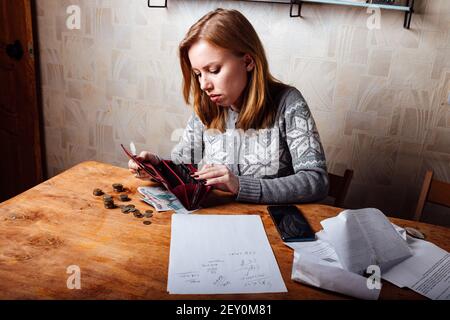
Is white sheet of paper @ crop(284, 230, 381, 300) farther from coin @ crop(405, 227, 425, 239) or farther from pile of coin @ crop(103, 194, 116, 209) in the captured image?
pile of coin @ crop(103, 194, 116, 209)

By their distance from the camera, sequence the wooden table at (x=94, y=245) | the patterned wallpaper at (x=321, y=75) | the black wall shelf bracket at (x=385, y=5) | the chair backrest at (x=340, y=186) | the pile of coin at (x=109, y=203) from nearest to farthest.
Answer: the wooden table at (x=94, y=245) < the pile of coin at (x=109, y=203) < the chair backrest at (x=340, y=186) < the black wall shelf bracket at (x=385, y=5) < the patterned wallpaper at (x=321, y=75)

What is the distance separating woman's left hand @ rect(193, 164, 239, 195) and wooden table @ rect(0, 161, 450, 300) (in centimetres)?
5

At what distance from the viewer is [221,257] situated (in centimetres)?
96

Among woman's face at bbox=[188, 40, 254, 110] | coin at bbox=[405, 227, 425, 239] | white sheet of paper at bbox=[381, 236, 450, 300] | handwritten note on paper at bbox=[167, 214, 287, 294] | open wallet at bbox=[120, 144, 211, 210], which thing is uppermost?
woman's face at bbox=[188, 40, 254, 110]

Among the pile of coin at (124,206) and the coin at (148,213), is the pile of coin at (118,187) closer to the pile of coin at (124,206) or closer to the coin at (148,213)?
the pile of coin at (124,206)

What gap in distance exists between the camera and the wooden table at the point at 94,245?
826 millimetres

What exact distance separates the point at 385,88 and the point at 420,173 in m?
0.48

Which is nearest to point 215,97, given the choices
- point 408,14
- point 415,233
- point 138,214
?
point 138,214

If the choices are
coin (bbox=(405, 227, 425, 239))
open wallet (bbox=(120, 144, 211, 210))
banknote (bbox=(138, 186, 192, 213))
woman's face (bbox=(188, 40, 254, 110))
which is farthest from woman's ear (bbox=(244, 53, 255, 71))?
coin (bbox=(405, 227, 425, 239))

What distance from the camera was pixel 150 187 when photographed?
1371mm

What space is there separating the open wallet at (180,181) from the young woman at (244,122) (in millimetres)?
40

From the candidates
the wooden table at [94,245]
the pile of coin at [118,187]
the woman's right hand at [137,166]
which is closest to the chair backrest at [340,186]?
the wooden table at [94,245]

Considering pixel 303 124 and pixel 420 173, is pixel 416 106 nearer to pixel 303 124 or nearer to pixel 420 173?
pixel 420 173

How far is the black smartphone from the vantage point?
1.08m
